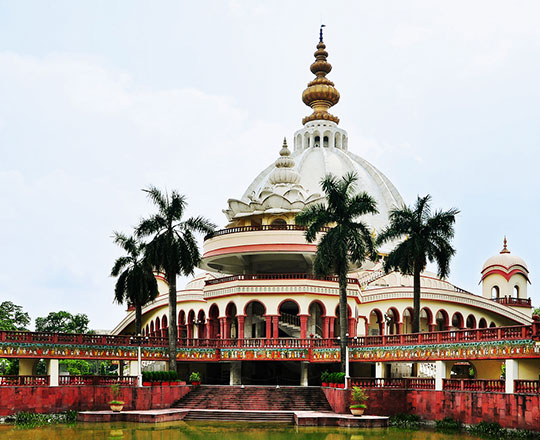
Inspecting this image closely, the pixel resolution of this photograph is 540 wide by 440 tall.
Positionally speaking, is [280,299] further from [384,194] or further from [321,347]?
[384,194]

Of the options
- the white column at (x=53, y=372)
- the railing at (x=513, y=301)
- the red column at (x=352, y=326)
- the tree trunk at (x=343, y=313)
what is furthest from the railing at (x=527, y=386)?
the railing at (x=513, y=301)

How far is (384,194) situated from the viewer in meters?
69.9

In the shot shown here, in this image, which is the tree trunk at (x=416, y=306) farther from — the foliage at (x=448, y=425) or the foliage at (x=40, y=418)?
the foliage at (x=40, y=418)

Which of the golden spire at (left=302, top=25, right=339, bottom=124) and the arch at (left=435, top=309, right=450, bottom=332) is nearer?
the arch at (left=435, top=309, right=450, bottom=332)

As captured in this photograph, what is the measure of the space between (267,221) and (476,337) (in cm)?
2202

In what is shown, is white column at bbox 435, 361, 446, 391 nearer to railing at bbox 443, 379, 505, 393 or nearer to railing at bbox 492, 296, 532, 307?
railing at bbox 443, 379, 505, 393

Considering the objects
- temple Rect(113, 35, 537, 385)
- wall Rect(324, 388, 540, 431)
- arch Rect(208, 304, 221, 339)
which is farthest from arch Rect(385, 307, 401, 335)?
wall Rect(324, 388, 540, 431)

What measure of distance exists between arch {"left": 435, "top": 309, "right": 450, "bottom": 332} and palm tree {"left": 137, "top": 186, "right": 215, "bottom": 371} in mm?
21639

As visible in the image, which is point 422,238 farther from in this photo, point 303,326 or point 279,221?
point 279,221

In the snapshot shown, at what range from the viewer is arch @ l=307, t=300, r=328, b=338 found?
45.2 meters

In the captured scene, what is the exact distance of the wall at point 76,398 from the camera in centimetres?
3206

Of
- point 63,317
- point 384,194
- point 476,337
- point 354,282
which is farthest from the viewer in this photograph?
point 63,317

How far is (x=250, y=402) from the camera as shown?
35688 mm

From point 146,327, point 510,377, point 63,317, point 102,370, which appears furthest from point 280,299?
point 102,370
